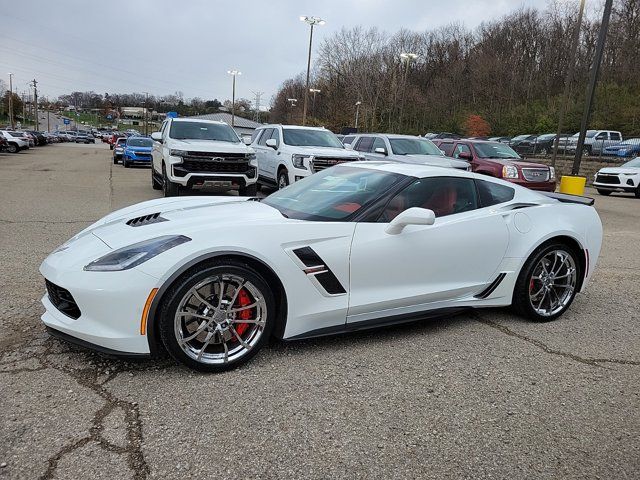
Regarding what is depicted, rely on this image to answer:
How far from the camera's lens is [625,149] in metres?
27.8

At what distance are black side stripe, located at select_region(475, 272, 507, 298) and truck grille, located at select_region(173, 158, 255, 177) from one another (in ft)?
24.8

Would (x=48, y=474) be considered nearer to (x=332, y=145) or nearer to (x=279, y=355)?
(x=279, y=355)

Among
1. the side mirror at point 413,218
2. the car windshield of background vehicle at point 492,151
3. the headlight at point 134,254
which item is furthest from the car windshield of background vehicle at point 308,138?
the headlight at point 134,254

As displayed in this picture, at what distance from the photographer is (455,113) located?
60875 millimetres

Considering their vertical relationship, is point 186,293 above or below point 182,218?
below

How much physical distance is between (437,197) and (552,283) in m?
1.38

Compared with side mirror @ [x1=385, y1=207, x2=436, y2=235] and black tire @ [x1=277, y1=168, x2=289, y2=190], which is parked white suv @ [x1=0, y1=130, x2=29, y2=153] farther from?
side mirror @ [x1=385, y1=207, x2=436, y2=235]

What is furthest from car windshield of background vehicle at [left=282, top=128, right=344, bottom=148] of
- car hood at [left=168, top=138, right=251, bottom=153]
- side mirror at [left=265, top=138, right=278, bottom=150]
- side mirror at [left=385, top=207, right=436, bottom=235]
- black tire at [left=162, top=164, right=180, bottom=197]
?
side mirror at [left=385, top=207, right=436, bottom=235]

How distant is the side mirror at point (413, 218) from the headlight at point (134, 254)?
1.38 metres

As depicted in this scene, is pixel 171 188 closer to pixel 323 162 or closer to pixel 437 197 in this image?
pixel 323 162

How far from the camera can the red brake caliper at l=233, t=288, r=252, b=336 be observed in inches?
121

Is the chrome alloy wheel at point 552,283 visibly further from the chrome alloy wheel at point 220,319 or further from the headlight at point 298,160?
the headlight at point 298,160

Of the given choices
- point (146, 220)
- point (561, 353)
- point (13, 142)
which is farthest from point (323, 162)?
point (13, 142)

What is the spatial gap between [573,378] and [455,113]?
61.9 m
